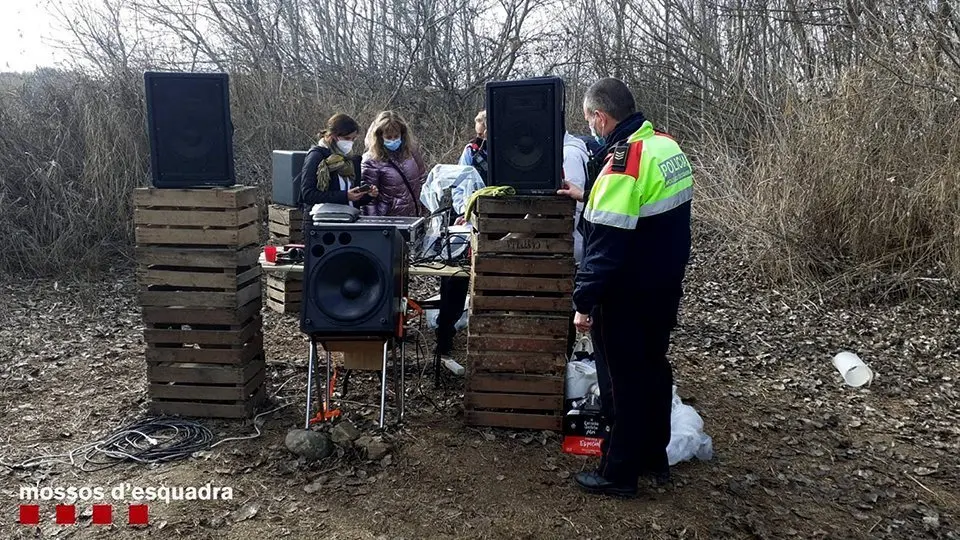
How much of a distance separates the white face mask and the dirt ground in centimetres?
157

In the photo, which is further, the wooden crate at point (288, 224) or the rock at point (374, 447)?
the wooden crate at point (288, 224)

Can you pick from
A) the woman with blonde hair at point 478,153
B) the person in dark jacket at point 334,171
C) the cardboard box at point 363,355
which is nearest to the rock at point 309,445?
the cardboard box at point 363,355

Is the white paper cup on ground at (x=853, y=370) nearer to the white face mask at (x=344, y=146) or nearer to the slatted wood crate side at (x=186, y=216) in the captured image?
the white face mask at (x=344, y=146)

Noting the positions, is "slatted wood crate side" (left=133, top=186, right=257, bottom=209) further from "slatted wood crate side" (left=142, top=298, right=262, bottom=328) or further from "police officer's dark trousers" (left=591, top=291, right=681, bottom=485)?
"police officer's dark trousers" (left=591, top=291, right=681, bottom=485)

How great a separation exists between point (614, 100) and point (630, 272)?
802 millimetres

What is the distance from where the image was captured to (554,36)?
1334cm

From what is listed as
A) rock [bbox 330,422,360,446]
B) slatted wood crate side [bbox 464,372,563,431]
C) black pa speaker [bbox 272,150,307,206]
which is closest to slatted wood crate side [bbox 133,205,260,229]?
rock [bbox 330,422,360,446]

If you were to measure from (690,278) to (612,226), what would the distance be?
5260 millimetres

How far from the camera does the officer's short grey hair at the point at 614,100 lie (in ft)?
11.7

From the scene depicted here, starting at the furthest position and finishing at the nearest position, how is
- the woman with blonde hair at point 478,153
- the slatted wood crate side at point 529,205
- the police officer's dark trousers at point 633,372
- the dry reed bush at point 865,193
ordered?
the dry reed bush at point 865,193 → the woman with blonde hair at point 478,153 → the slatted wood crate side at point 529,205 → the police officer's dark trousers at point 633,372

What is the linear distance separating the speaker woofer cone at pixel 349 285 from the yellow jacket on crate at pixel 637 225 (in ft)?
3.69

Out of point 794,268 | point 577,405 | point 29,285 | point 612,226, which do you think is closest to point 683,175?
point 612,226

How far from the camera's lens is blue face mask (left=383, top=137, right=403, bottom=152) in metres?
6.15

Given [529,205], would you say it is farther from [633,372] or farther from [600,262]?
[633,372]
